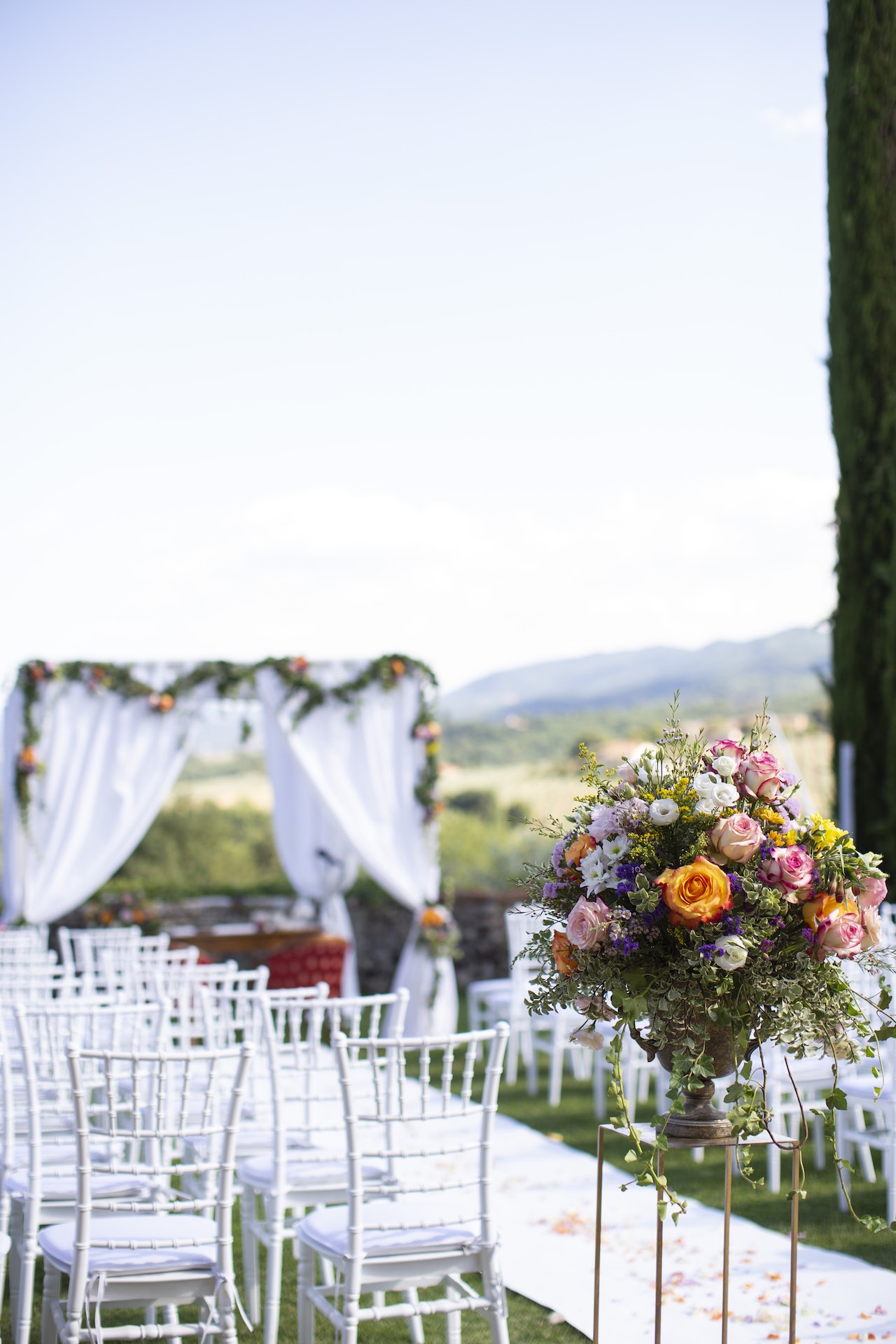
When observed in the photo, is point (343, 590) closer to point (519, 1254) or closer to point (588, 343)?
point (588, 343)

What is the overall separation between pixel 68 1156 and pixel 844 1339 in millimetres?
2046

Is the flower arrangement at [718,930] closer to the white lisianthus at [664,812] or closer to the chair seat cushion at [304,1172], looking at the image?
the white lisianthus at [664,812]

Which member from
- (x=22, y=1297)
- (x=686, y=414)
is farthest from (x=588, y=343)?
(x=22, y=1297)

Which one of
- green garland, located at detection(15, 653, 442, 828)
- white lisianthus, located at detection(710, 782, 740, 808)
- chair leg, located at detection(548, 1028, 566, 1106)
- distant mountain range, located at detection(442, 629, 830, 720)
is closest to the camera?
white lisianthus, located at detection(710, 782, 740, 808)

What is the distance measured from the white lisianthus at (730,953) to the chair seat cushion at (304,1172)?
1.71 meters

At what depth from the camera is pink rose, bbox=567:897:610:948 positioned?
2.14m

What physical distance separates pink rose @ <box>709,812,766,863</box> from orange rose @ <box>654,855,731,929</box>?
0.05 m

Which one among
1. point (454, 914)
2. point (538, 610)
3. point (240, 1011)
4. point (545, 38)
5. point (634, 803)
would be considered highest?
point (545, 38)

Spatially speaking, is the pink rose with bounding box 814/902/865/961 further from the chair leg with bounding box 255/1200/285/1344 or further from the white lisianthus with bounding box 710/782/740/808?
the chair leg with bounding box 255/1200/285/1344

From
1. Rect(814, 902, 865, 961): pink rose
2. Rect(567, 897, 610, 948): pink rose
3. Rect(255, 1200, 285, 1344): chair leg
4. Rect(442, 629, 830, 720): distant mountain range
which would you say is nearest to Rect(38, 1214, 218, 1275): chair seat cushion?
Rect(255, 1200, 285, 1344): chair leg

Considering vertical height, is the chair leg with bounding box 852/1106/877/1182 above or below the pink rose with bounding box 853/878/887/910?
below

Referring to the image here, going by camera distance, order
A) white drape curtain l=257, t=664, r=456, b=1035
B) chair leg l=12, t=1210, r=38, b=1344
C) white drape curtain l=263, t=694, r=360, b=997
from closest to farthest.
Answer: chair leg l=12, t=1210, r=38, b=1344, white drape curtain l=257, t=664, r=456, b=1035, white drape curtain l=263, t=694, r=360, b=997

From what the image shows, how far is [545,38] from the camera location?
14133 millimetres

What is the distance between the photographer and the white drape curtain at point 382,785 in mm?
8492
